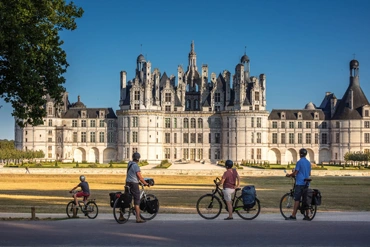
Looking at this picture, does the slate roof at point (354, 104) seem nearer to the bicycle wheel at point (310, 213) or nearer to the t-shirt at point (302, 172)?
the t-shirt at point (302, 172)

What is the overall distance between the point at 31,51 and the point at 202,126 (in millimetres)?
74603

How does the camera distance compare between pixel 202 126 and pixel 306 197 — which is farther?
pixel 202 126

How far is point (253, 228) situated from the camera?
15.8 meters

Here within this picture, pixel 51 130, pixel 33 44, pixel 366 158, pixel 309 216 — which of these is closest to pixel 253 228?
pixel 309 216

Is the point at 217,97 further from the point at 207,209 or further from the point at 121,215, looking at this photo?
the point at 121,215

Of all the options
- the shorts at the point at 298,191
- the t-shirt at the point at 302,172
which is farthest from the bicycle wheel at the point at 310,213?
the t-shirt at the point at 302,172

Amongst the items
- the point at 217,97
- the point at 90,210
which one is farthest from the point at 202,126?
the point at 90,210

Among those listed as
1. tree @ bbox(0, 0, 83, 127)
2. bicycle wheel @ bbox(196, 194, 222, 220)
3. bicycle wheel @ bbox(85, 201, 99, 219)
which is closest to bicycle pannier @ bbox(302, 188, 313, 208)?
bicycle wheel @ bbox(196, 194, 222, 220)

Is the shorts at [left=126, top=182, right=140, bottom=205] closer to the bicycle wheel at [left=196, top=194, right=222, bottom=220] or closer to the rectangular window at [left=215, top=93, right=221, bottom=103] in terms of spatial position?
the bicycle wheel at [left=196, top=194, right=222, bottom=220]

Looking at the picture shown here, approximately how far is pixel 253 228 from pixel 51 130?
8315cm

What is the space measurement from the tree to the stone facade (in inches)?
2655

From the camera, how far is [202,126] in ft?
317

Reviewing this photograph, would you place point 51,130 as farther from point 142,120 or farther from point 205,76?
point 205,76

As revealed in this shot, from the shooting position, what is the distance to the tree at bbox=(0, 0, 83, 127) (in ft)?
71.6
